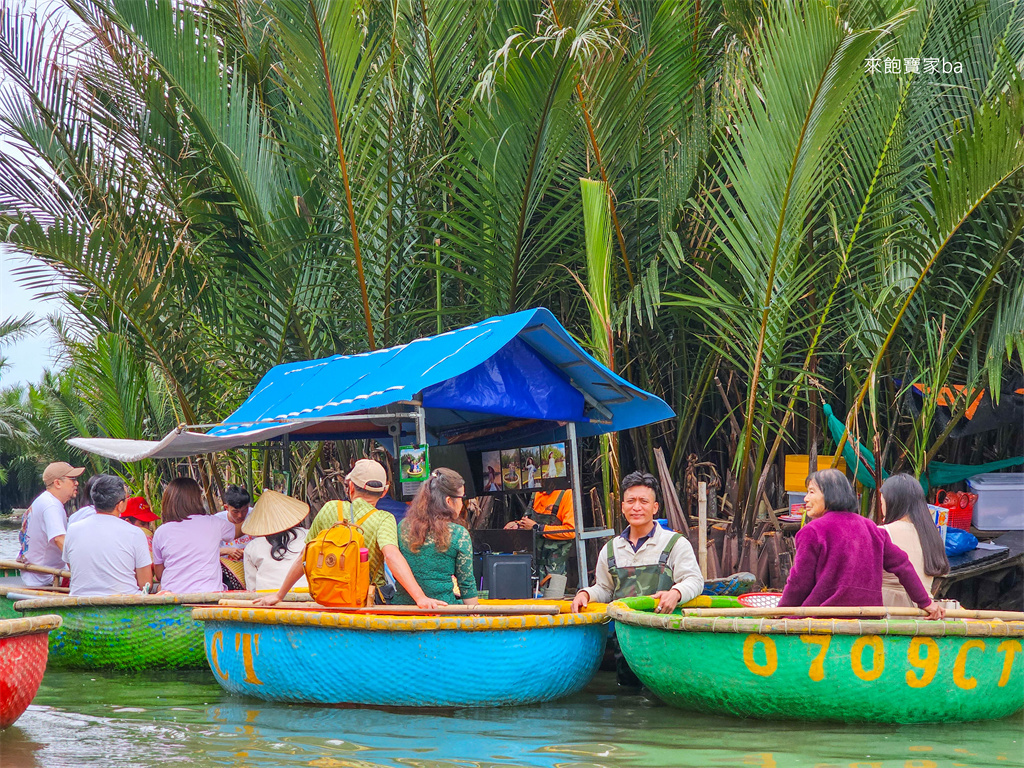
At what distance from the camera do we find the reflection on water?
479 cm

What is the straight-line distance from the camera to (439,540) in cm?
633

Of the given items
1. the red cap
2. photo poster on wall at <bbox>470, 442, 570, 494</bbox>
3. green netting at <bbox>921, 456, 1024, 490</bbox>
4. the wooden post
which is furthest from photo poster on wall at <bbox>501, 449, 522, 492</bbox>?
green netting at <bbox>921, 456, 1024, 490</bbox>

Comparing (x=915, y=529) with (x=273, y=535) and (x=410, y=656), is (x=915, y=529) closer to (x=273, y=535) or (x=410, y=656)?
(x=410, y=656)

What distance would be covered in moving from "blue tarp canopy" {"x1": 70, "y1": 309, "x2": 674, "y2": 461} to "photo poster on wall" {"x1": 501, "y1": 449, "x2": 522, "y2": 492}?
2.28 feet

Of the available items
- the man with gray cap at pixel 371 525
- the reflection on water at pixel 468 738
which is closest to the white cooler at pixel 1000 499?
the reflection on water at pixel 468 738

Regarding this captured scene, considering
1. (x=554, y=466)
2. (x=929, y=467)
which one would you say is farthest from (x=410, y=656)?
(x=929, y=467)

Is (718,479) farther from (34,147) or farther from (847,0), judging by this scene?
(34,147)

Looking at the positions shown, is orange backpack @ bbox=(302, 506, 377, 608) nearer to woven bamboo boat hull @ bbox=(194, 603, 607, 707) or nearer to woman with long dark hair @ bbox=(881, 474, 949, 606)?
woven bamboo boat hull @ bbox=(194, 603, 607, 707)

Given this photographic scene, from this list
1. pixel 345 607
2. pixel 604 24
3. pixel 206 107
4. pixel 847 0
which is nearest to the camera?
pixel 345 607

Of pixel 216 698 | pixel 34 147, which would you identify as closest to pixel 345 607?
pixel 216 698

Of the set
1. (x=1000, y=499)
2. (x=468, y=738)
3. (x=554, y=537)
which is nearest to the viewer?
(x=468, y=738)

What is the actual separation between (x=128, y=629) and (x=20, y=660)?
2.47m

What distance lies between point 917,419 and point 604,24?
3.77 m

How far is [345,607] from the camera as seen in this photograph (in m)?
6.38
